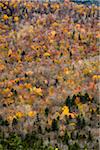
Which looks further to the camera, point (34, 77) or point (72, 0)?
point (72, 0)

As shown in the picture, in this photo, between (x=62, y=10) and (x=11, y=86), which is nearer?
(x=11, y=86)

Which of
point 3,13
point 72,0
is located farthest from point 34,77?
point 72,0

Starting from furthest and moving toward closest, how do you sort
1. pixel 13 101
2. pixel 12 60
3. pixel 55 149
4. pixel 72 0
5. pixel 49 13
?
pixel 72 0, pixel 49 13, pixel 12 60, pixel 13 101, pixel 55 149

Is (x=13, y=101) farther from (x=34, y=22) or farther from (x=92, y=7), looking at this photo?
(x=92, y=7)

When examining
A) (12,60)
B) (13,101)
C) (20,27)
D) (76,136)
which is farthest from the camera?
(20,27)

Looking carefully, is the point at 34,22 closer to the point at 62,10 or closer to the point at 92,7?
the point at 62,10

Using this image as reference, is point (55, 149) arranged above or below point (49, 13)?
below

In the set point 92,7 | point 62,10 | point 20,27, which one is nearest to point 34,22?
point 20,27

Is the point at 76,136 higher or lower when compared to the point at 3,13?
lower

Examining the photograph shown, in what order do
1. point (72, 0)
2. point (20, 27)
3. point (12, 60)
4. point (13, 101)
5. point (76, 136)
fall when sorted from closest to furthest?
point (76, 136)
point (13, 101)
point (12, 60)
point (20, 27)
point (72, 0)
